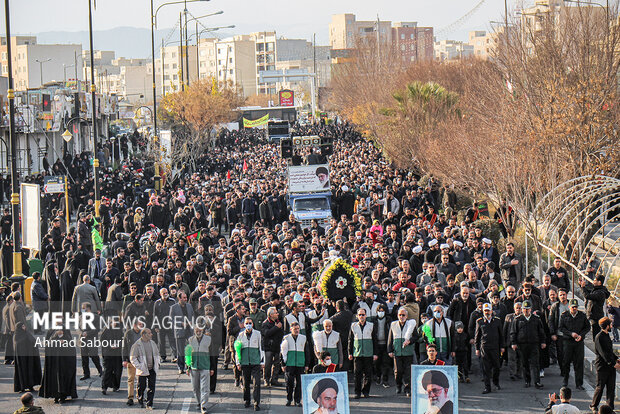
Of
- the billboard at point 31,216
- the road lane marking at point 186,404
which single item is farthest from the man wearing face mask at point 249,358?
the billboard at point 31,216

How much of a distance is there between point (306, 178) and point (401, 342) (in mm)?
18246

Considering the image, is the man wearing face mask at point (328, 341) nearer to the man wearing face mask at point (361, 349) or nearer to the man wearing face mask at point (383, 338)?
the man wearing face mask at point (361, 349)

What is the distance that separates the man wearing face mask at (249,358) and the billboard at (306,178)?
18.3 metres

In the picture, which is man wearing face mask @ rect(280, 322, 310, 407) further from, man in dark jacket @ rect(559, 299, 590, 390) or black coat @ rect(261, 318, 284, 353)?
man in dark jacket @ rect(559, 299, 590, 390)

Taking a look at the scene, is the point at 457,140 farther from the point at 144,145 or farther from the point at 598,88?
the point at 144,145

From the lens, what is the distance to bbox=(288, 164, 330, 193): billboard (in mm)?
32188

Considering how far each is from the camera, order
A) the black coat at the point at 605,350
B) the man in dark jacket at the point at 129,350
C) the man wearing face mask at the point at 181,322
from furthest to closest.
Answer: the man wearing face mask at the point at 181,322 → the man in dark jacket at the point at 129,350 → the black coat at the point at 605,350

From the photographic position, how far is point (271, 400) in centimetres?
1432

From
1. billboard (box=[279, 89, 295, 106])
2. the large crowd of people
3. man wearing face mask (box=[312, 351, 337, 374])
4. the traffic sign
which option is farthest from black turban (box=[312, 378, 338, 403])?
billboard (box=[279, 89, 295, 106])

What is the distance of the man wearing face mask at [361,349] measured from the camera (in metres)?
14.3

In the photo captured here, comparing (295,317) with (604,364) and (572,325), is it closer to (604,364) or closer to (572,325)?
(572,325)

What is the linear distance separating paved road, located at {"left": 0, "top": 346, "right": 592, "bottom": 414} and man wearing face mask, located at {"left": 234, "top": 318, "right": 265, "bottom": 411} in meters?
0.26

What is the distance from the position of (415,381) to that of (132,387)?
4667 millimetres

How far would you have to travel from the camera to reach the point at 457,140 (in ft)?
94.1
